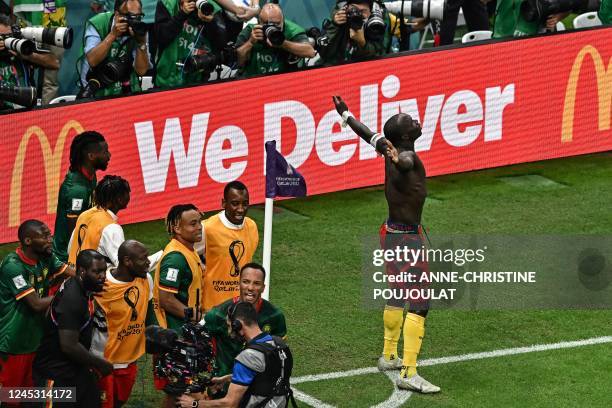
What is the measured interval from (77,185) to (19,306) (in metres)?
1.75

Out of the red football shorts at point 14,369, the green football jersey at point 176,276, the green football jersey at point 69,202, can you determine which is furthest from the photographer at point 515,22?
the red football shorts at point 14,369

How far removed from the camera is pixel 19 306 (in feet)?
32.9

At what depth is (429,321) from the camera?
12906 mm

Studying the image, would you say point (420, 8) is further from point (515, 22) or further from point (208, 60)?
point (208, 60)

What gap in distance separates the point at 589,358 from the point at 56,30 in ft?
22.1

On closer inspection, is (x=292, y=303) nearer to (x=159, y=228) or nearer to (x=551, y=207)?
(x=159, y=228)

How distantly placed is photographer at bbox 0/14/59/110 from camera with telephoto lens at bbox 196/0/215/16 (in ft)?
5.78

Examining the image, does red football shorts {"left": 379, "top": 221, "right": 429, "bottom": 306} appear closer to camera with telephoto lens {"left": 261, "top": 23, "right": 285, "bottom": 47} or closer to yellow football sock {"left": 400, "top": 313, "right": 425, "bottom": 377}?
yellow football sock {"left": 400, "top": 313, "right": 425, "bottom": 377}

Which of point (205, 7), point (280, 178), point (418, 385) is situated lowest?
point (418, 385)

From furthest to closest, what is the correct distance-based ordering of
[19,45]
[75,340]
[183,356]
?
[19,45] < [75,340] < [183,356]

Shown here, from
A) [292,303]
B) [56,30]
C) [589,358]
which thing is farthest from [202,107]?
[589,358]

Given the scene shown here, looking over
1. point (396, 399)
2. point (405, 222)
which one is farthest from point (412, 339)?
point (405, 222)

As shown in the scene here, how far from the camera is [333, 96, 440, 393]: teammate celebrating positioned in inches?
440

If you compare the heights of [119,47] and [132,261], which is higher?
[119,47]
